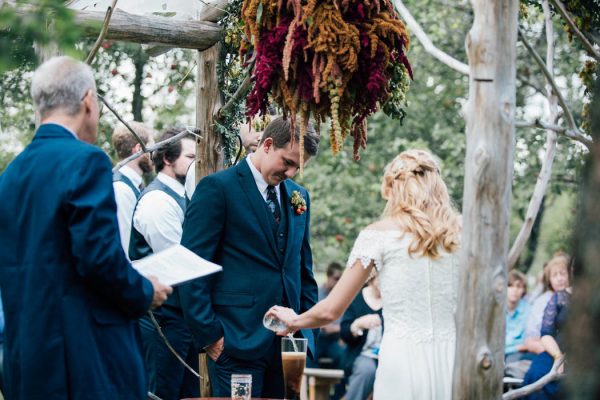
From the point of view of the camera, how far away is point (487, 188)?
3.78 meters

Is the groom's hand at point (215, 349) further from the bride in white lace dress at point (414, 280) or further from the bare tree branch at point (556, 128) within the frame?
the bare tree branch at point (556, 128)

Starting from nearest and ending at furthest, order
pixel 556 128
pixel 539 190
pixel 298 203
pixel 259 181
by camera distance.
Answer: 1. pixel 556 128
2. pixel 539 190
3. pixel 259 181
4. pixel 298 203

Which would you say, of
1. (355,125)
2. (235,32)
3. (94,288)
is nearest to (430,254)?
(355,125)

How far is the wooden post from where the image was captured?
3.76 meters

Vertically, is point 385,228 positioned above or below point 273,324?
above

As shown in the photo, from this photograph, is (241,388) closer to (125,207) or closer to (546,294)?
(125,207)

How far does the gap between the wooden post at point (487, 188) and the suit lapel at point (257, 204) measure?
5.90 ft

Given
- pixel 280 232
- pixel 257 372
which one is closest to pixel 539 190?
pixel 280 232

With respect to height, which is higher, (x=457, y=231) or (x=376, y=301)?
(x=457, y=231)

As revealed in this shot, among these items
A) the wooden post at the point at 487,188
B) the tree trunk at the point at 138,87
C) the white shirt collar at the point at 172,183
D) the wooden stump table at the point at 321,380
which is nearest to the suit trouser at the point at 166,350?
the white shirt collar at the point at 172,183

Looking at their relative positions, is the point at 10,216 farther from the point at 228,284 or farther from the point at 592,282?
the point at 592,282

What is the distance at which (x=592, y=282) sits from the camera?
216 cm

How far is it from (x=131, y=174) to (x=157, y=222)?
0.83 m

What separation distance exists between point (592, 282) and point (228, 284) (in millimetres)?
3392
